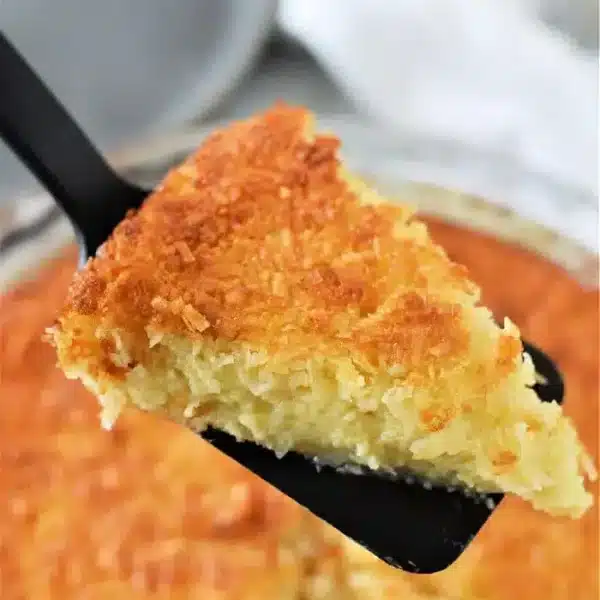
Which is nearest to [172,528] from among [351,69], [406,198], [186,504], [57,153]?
[186,504]

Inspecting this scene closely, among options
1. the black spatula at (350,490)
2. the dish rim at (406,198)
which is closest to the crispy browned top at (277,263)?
the black spatula at (350,490)

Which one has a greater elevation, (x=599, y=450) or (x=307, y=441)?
(x=307, y=441)

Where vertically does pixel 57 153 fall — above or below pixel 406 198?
above

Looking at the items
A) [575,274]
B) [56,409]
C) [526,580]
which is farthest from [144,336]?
[575,274]

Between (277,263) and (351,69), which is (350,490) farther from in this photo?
(351,69)

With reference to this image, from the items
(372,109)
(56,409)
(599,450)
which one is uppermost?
(56,409)

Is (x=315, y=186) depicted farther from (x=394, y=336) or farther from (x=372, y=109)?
(x=372, y=109)
